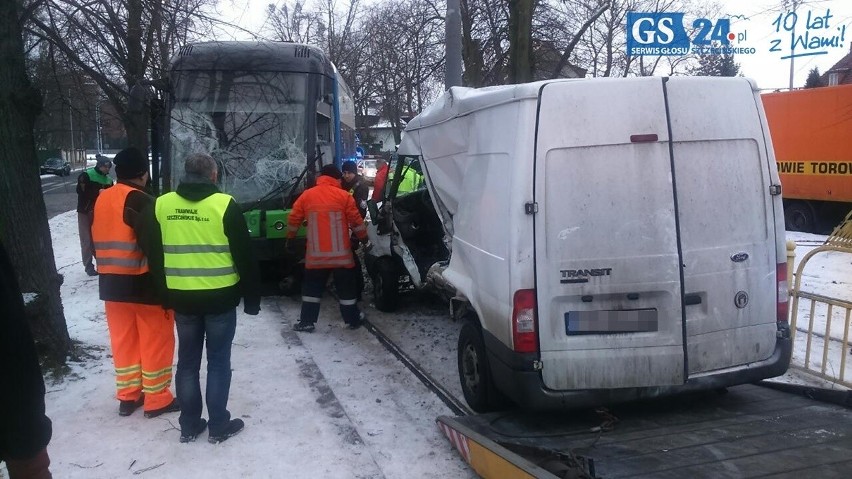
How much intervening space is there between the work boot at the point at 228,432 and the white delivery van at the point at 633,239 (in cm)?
186

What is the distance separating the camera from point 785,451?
368cm

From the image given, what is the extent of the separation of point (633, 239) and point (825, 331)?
122 inches

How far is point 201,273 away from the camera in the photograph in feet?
14.1

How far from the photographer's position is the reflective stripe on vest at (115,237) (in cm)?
473

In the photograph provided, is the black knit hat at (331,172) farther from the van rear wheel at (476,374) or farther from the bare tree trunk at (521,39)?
the bare tree trunk at (521,39)

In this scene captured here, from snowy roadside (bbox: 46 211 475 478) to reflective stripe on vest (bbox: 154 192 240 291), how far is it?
109 centimetres

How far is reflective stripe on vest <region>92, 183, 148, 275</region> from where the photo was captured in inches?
Answer: 186

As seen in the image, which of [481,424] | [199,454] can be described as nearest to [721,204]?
[481,424]

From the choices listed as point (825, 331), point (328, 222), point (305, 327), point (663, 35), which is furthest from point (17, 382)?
point (663, 35)

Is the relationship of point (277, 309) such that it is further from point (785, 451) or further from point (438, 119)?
point (785, 451)

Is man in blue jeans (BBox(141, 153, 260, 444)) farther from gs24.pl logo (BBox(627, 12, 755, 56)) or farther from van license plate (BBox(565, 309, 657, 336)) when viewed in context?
gs24.pl logo (BBox(627, 12, 755, 56))

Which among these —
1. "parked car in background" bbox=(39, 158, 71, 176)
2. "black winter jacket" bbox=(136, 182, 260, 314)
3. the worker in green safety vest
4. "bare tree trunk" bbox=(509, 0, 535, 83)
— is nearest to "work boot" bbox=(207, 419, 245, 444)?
"black winter jacket" bbox=(136, 182, 260, 314)

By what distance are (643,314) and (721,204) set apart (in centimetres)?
82

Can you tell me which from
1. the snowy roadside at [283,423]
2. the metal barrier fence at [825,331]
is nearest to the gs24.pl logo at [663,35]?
the metal barrier fence at [825,331]
